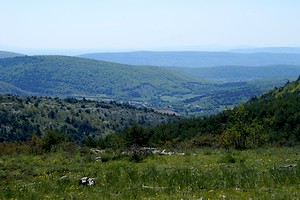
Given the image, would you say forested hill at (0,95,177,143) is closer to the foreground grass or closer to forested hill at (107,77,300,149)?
forested hill at (107,77,300,149)

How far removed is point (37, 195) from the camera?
12641 millimetres

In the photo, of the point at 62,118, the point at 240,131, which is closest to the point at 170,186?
the point at 240,131

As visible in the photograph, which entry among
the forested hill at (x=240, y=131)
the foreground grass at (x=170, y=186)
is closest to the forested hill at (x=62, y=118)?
the forested hill at (x=240, y=131)

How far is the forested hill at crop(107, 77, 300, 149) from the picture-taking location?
35812mm

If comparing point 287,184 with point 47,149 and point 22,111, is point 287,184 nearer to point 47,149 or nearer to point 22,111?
point 47,149

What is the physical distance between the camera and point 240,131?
36.8 meters

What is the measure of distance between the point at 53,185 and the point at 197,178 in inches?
235

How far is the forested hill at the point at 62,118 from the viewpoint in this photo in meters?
118

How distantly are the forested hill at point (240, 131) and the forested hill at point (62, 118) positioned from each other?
197 ft

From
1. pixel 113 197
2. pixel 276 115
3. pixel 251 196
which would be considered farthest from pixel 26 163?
pixel 276 115

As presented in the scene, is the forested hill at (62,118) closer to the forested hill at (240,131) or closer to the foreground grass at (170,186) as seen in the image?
the forested hill at (240,131)

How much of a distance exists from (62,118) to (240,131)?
111m

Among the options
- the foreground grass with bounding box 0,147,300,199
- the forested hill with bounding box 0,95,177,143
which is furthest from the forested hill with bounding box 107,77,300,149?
the forested hill with bounding box 0,95,177,143

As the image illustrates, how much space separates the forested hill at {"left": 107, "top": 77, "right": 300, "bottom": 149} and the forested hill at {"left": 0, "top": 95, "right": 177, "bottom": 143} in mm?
60130
